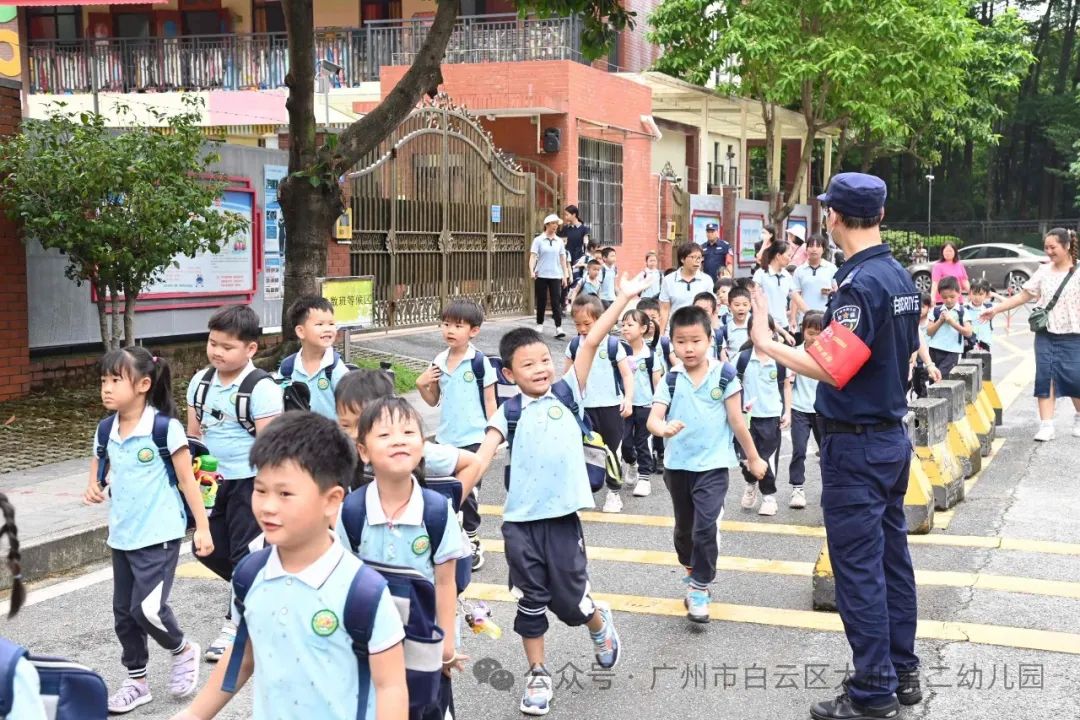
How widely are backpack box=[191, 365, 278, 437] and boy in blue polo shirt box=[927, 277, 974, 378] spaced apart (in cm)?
833

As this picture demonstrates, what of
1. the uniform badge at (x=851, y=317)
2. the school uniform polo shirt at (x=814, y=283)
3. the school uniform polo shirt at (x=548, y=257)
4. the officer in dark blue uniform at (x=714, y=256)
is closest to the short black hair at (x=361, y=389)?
the uniform badge at (x=851, y=317)

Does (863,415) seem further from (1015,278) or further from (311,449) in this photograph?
(1015,278)

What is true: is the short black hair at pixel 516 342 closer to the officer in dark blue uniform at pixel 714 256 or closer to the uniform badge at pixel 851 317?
the uniform badge at pixel 851 317

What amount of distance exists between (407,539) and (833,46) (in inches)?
899

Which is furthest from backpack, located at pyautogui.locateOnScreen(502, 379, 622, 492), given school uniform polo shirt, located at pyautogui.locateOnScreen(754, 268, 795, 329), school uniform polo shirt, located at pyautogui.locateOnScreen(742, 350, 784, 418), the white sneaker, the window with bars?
the window with bars

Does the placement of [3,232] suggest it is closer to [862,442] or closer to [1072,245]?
[862,442]

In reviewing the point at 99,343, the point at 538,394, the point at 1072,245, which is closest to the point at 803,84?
the point at 1072,245

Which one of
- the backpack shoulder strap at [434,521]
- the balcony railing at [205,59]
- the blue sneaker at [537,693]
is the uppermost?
the balcony railing at [205,59]

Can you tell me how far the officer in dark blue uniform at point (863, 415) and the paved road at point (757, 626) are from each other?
0.40 metres

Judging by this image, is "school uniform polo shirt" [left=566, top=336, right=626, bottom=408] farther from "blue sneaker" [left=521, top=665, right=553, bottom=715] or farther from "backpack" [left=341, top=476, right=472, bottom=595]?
"backpack" [left=341, top=476, right=472, bottom=595]

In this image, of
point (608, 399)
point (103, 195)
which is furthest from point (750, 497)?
point (103, 195)

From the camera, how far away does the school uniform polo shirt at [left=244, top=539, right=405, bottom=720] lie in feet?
9.11

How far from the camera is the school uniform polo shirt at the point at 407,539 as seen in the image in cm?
355

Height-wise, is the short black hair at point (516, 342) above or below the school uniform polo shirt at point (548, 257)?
below
